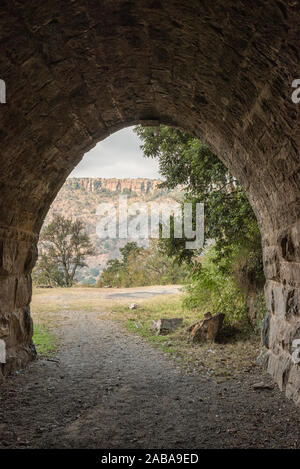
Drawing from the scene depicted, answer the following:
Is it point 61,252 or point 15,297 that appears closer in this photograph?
point 15,297

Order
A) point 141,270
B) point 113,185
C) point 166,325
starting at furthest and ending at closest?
1. point 113,185
2. point 141,270
3. point 166,325

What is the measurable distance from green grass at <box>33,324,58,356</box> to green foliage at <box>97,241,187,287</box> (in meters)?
19.6

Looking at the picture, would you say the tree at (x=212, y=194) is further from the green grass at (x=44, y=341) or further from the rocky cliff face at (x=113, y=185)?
the rocky cliff face at (x=113, y=185)

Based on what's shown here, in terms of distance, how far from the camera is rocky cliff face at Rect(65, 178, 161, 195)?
13548cm

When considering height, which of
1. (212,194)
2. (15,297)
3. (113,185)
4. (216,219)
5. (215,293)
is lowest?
(215,293)

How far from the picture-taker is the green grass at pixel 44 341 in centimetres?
684

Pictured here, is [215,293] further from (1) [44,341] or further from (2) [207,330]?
(1) [44,341]

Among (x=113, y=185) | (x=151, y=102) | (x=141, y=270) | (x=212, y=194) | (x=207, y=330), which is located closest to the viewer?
(x=151, y=102)

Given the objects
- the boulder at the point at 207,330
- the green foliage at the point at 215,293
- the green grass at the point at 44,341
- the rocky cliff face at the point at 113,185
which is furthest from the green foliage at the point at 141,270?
the rocky cliff face at the point at 113,185

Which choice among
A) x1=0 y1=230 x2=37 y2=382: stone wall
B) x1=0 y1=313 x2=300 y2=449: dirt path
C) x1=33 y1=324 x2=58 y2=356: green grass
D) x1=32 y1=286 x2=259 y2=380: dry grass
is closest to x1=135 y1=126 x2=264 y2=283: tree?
x1=32 y1=286 x2=259 y2=380: dry grass

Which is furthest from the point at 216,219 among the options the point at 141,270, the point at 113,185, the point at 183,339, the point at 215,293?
the point at 113,185

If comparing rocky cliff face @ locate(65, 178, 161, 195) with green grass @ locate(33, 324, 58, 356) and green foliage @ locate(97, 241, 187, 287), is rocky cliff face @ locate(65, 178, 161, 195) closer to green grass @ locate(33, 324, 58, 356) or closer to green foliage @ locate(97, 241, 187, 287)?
green foliage @ locate(97, 241, 187, 287)

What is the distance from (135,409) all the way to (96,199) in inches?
4680

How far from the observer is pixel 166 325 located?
905 cm
